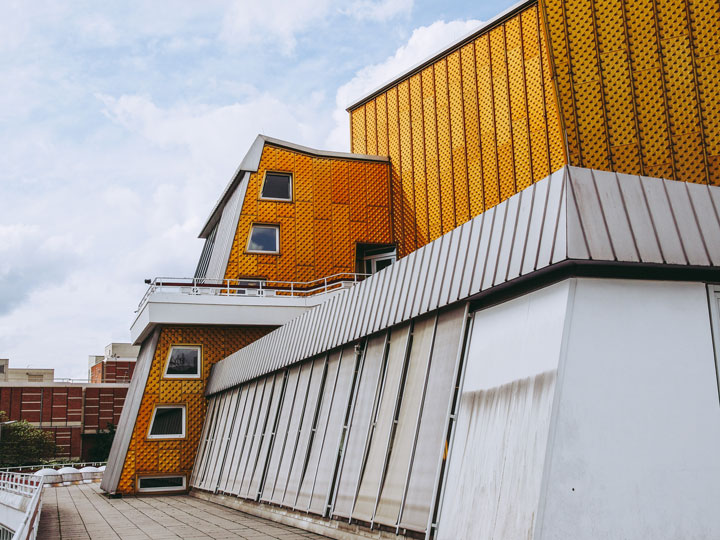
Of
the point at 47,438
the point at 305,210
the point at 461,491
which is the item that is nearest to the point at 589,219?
the point at 461,491

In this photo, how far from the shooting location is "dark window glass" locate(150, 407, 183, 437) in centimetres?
2614

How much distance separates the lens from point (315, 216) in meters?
30.3

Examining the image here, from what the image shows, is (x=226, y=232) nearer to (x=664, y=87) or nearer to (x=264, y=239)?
(x=264, y=239)

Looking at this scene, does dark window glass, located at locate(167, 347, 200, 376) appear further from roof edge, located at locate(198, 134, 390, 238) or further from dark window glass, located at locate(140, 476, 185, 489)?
roof edge, located at locate(198, 134, 390, 238)

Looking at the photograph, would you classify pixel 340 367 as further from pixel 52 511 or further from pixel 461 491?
pixel 52 511

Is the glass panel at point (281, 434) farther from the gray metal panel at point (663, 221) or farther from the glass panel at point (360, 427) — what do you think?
the gray metal panel at point (663, 221)

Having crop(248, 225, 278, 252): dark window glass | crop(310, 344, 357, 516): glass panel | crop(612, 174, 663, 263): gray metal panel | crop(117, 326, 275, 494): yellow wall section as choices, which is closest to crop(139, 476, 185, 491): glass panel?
crop(117, 326, 275, 494): yellow wall section

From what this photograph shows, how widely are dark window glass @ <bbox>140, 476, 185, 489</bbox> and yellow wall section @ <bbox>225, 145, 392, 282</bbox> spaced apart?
305 inches

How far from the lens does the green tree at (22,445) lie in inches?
2432

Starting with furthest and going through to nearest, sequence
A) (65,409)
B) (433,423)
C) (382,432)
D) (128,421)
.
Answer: (65,409) → (128,421) → (382,432) → (433,423)

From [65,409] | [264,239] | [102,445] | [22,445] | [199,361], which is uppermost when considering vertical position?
[264,239]

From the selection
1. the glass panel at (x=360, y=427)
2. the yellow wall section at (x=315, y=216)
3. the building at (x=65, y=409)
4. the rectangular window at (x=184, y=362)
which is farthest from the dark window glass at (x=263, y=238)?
the building at (x=65, y=409)

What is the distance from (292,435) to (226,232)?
16.5m

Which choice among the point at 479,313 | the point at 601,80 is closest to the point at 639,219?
the point at 479,313
